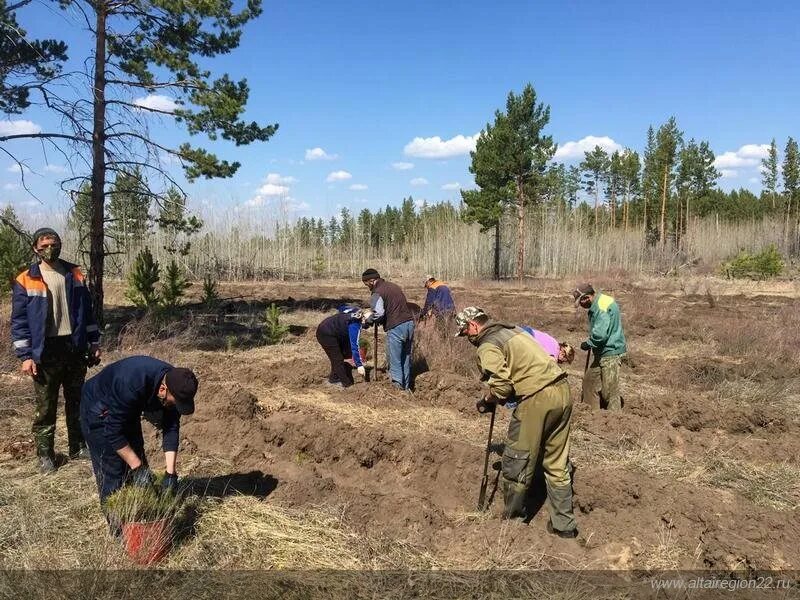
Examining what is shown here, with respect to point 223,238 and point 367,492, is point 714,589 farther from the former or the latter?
point 223,238

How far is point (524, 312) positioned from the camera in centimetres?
1633

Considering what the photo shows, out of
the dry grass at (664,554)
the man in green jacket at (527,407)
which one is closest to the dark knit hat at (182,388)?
the man in green jacket at (527,407)

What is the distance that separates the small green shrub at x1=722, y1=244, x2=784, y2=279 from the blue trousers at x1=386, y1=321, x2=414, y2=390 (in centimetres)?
2670

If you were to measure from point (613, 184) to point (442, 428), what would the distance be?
2053 inches

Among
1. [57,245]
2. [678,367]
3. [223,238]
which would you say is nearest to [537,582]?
[57,245]

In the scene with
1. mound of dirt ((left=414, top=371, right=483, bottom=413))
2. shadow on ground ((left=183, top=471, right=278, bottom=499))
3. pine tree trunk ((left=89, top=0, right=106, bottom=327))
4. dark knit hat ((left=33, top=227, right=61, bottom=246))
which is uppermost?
pine tree trunk ((left=89, top=0, right=106, bottom=327))

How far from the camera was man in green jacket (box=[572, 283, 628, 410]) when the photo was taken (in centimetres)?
675

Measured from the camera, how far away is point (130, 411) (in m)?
3.62

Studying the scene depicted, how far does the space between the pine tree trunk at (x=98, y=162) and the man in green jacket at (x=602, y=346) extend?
9.32 metres

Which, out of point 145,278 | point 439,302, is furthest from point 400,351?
point 145,278

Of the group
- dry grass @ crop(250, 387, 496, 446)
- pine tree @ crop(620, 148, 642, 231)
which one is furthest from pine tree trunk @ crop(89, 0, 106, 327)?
pine tree @ crop(620, 148, 642, 231)

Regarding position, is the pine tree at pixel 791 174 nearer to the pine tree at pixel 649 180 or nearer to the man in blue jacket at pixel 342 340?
the pine tree at pixel 649 180

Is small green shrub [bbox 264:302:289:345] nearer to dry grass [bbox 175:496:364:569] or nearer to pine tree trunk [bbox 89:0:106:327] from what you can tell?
pine tree trunk [bbox 89:0:106:327]

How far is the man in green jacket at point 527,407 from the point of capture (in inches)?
168
